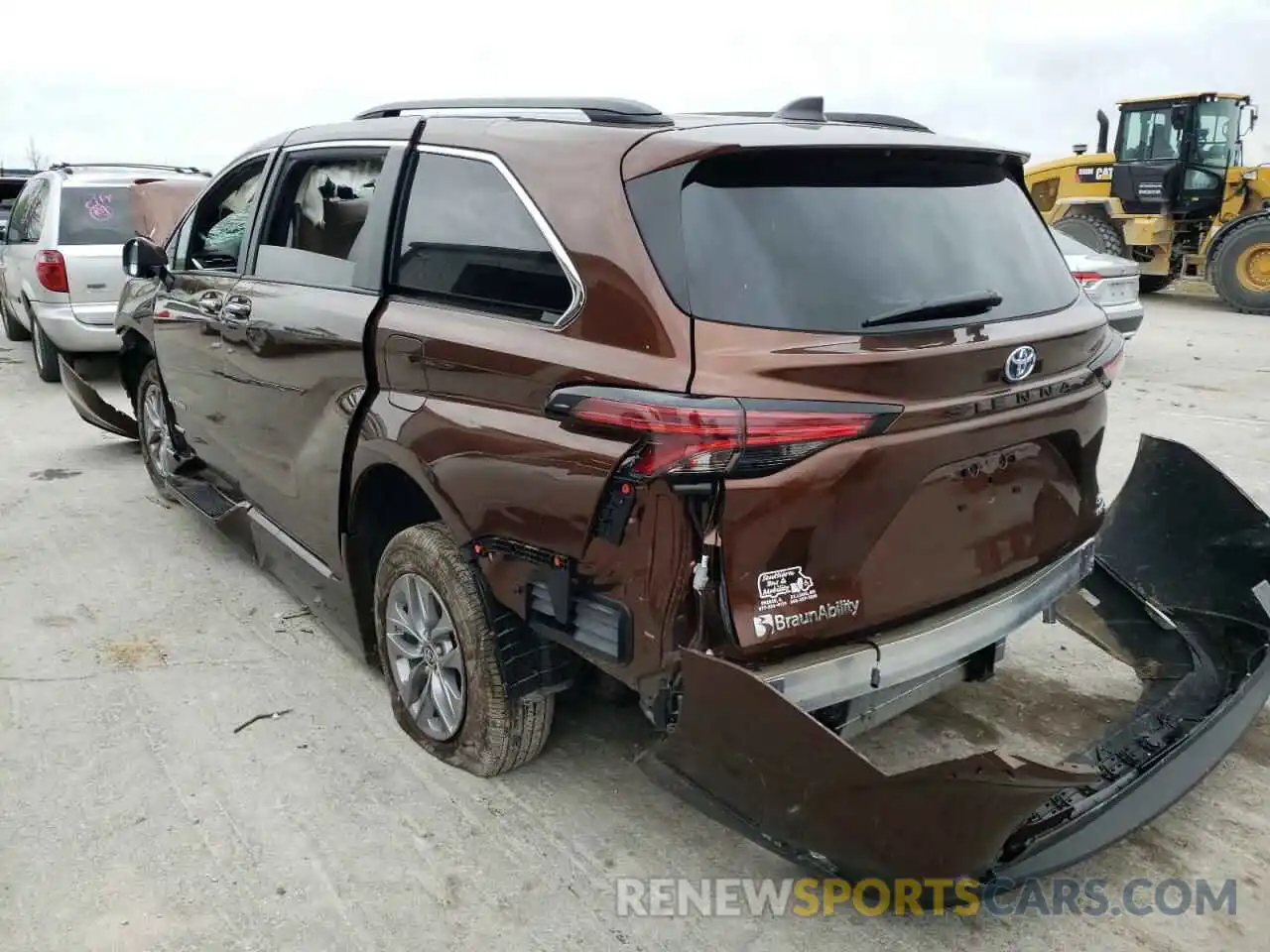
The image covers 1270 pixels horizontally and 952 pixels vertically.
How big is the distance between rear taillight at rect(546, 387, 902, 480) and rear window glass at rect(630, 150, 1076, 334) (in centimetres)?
22

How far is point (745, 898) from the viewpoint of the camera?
266 centimetres

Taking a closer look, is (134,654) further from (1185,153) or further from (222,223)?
(1185,153)

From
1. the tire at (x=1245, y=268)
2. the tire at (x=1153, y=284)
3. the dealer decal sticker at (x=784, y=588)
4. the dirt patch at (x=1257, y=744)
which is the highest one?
the dealer decal sticker at (x=784, y=588)

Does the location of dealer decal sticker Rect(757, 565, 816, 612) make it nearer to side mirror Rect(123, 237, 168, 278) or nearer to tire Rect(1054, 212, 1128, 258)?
side mirror Rect(123, 237, 168, 278)

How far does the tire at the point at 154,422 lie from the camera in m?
5.39

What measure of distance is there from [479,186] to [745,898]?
210cm

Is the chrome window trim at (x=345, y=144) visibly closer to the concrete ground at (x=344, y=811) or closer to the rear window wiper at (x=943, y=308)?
the rear window wiper at (x=943, y=308)

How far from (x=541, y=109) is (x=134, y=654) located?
8.73 ft

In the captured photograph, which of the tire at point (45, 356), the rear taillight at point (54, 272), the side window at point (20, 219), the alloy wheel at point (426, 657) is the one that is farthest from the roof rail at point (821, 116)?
the side window at point (20, 219)

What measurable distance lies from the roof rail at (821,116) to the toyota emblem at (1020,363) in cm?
89

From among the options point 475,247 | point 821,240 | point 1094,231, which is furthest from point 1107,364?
point 1094,231

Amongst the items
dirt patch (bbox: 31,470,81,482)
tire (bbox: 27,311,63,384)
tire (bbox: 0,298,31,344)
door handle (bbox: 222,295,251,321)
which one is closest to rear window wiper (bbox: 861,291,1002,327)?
door handle (bbox: 222,295,251,321)

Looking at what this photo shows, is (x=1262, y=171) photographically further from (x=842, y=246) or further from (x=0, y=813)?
(x=0, y=813)

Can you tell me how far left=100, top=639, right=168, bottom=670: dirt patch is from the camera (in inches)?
153
